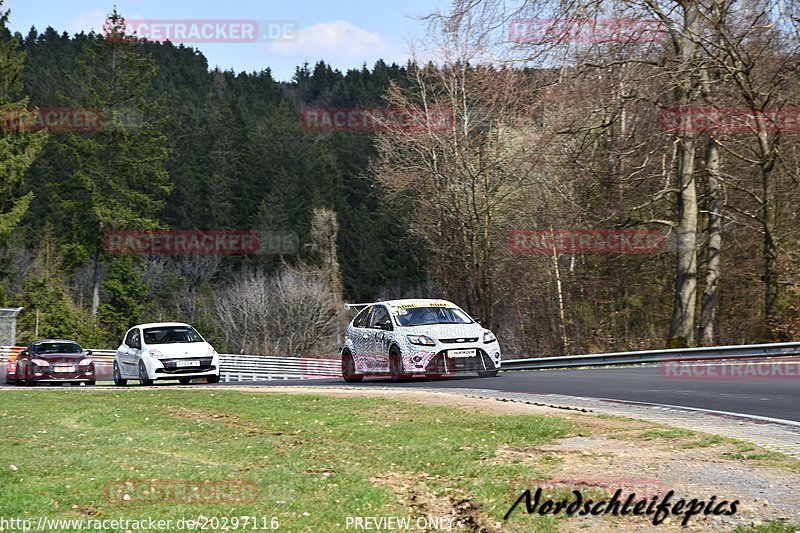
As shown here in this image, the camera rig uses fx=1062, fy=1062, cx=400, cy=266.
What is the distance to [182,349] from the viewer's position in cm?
2541

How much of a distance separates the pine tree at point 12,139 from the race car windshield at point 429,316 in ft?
143

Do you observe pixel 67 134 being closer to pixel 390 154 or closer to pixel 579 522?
pixel 390 154

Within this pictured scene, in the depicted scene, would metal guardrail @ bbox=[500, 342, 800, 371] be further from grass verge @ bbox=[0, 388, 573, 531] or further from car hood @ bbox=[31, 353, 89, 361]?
car hood @ bbox=[31, 353, 89, 361]

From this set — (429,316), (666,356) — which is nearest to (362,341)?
(429,316)

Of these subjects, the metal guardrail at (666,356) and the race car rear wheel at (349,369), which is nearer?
the metal guardrail at (666,356)

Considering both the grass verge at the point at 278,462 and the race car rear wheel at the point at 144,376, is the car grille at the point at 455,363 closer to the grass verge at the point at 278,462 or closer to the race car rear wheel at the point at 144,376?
the grass verge at the point at 278,462

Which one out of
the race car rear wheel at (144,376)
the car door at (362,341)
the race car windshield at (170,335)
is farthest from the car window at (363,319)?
the race car rear wheel at (144,376)

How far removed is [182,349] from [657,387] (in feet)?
39.5

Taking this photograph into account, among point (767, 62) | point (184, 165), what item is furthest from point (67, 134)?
point (767, 62)

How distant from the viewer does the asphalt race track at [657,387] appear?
14.4 meters

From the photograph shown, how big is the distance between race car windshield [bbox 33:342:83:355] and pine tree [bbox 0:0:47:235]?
32133 mm

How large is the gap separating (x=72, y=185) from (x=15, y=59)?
12440 mm

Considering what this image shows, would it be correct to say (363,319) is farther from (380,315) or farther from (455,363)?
(455,363)

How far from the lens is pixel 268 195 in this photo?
99.6m
